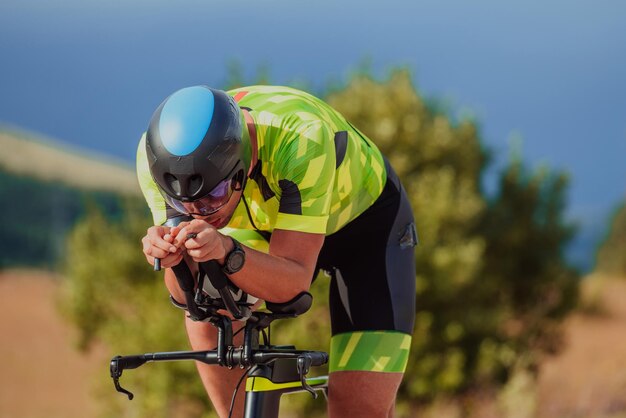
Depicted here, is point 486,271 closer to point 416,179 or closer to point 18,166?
point 416,179

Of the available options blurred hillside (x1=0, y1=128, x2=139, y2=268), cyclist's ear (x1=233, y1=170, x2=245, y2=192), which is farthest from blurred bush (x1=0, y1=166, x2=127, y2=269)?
cyclist's ear (x1=233, y1=170, x2=245, y2=192)

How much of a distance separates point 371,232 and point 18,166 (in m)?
36.7

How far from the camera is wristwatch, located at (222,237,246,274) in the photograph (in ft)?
9.67

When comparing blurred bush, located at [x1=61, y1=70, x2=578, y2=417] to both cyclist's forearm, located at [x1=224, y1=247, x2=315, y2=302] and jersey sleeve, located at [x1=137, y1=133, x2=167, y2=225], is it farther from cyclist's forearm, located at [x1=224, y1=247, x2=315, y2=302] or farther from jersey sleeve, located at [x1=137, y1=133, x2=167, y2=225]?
cyclist's forearm, located at [x1=224, y1=247, x2=315, y2=302]

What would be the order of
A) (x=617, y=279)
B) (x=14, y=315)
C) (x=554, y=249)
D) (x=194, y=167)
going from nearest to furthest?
(x=194, y=167), (x=554, y=249), (x=14, y=315), (x=617, y=279)

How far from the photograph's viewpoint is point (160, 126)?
3102mm

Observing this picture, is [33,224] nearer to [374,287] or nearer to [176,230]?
[374,287]

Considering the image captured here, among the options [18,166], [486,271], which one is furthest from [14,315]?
[486,271]

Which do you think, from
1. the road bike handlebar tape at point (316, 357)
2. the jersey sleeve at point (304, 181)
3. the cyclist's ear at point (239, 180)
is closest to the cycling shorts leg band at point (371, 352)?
the road bike handlebar tape at point (316, 357)

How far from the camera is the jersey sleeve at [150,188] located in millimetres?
3598

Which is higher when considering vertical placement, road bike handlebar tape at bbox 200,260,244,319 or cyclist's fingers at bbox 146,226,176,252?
cyclist's fingers at bbox 146,226,176,252

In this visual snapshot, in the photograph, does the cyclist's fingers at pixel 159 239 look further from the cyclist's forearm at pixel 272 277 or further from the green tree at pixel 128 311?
the green tree at pixel 128 311

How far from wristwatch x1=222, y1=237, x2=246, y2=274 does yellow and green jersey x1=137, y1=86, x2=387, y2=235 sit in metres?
0.37

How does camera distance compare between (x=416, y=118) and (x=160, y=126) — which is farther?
(x=416, y=118)
